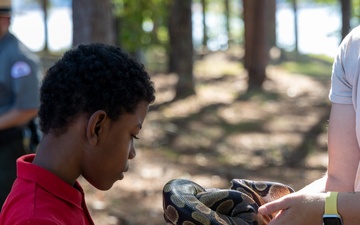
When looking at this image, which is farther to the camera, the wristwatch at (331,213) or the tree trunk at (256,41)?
the tree trunk at (256,41)

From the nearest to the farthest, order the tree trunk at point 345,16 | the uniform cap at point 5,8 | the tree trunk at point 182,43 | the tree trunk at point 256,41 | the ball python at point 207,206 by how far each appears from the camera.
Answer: the ball python at point 207,206 → the uniform cap at point 5,8 → the tree trunk at point 345,16 → the tree trunk at point 182,43 → the tree trunk at point 256,41

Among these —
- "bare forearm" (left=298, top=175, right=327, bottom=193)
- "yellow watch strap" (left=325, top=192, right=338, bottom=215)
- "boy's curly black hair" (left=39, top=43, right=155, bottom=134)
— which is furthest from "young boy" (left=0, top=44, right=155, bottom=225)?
"bare forearm" (left=298, top=175, right=327, bottom=193)

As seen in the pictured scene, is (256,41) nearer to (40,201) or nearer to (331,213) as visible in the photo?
(331,213)

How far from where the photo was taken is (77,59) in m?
2.67

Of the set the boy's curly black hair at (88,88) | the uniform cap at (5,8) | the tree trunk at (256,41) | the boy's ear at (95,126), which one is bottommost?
the tree trunk at (256,41)

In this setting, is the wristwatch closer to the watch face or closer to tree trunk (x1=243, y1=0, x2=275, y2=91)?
the watch face

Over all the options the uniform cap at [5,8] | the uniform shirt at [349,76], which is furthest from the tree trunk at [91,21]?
the uniform shirt at [349,76]

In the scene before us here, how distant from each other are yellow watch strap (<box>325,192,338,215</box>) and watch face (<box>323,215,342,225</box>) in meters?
0.02

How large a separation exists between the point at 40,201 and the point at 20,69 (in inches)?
122

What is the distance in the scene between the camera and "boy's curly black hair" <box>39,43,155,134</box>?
2.59 metres

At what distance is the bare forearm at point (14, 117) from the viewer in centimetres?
543

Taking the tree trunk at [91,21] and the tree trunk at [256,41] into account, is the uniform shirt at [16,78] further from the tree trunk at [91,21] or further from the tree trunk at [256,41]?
the tree trunk at [256,41]

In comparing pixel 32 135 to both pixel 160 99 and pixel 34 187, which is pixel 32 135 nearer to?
pixel 34 187

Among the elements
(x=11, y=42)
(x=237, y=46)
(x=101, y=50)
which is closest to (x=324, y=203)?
(x=101, y=50)
